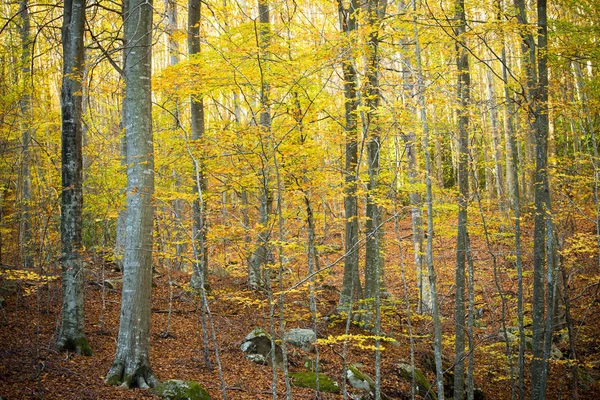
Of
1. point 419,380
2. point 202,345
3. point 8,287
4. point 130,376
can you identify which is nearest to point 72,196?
point 130,376

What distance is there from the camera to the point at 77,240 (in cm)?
665

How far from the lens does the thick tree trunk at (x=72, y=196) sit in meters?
6.52

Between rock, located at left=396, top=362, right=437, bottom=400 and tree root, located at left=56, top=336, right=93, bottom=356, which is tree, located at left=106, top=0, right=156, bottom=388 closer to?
tree root, located at left=56, top=336, right=93, bottom=356

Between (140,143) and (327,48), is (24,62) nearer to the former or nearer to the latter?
(140,143)

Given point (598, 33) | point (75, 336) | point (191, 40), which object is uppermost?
point (191, 40)

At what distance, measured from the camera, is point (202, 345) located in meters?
8.48

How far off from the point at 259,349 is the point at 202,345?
43.3 inches

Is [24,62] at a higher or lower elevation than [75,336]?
higher

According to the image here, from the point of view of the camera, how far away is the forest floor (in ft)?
18.3

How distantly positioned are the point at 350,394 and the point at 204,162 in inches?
216

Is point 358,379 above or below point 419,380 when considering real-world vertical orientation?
above

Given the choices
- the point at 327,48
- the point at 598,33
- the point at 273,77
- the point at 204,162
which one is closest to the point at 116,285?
the point at 204,162

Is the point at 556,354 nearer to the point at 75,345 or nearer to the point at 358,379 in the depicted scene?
the point at 358,379

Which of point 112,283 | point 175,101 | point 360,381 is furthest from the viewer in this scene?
point 112,283
